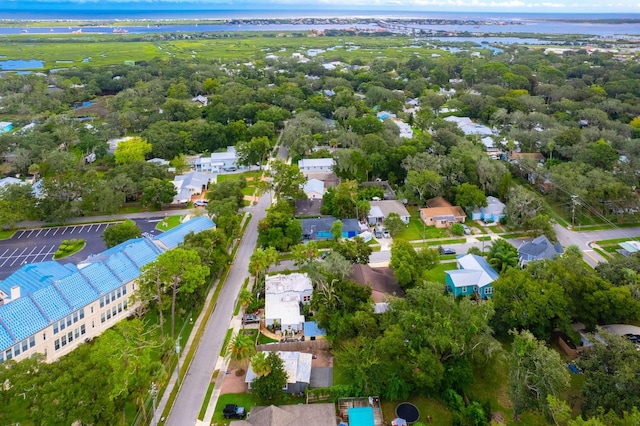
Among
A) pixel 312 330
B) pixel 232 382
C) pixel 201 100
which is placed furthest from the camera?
pixel 201 100

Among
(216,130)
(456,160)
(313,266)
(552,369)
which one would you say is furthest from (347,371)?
(216,130)

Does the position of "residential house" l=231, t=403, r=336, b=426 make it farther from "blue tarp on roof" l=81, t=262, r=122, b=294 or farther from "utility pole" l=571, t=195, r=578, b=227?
"utility pole" l=571, t=195, r=578, b=227

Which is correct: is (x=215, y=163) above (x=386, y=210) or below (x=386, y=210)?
below

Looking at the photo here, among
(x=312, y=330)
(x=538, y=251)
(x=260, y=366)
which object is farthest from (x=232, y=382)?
(x=538, y=251)

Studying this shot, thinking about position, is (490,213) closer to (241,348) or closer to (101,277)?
(241,348)

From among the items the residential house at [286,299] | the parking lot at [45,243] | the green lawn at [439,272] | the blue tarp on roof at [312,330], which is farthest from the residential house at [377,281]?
the parking lot at [45,243]

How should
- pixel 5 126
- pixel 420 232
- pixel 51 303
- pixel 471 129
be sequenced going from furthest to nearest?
pixel 5 126, pixel 471 129, pixel 420 232, pixel 51 303

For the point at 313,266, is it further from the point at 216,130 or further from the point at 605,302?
the point at 216,130
